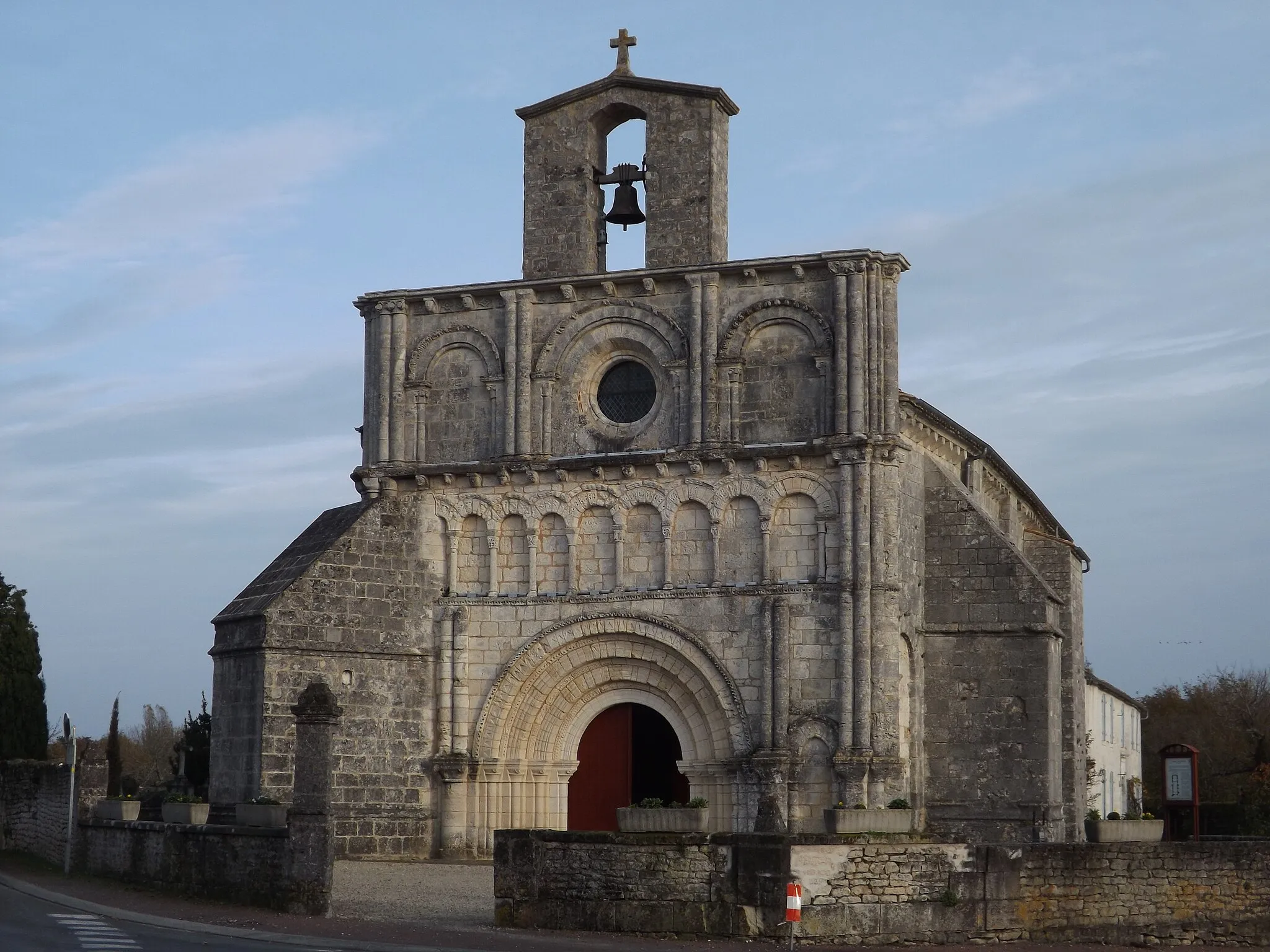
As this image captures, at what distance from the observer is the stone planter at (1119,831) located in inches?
782

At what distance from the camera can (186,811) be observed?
2362 centimetres

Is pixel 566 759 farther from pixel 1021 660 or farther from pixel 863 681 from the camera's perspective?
pixel 1021 660

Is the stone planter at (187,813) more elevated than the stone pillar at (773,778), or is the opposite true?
the stone pillar at (773,778)

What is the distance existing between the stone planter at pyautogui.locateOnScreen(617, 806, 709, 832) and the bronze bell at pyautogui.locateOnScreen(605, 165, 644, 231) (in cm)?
1179

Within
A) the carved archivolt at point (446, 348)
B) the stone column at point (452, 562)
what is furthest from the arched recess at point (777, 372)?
the stone column at point (452, 562)

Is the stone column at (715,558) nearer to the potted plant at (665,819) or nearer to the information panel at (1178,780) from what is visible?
the information panel at (1178,780)

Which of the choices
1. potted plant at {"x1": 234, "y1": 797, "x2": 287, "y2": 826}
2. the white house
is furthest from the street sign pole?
the white house

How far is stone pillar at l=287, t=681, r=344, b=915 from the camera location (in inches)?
786

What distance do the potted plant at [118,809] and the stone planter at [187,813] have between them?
1.48 metres

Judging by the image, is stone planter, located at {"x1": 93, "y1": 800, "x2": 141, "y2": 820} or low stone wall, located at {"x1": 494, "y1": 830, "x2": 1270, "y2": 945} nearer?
low stone wall, located at {"x1": 494, "y1": 830, "x2": 1270, "y2": 945}

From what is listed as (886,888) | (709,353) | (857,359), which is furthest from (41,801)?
(886,888)

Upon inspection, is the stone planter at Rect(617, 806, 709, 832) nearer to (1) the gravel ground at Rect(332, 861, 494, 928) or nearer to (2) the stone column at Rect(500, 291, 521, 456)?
(1) the gravel ground at Rect(332, 861, 494, 928)

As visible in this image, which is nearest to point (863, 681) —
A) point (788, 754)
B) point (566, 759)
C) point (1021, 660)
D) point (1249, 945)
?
point (788, 754)

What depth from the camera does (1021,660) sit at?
26844mm
